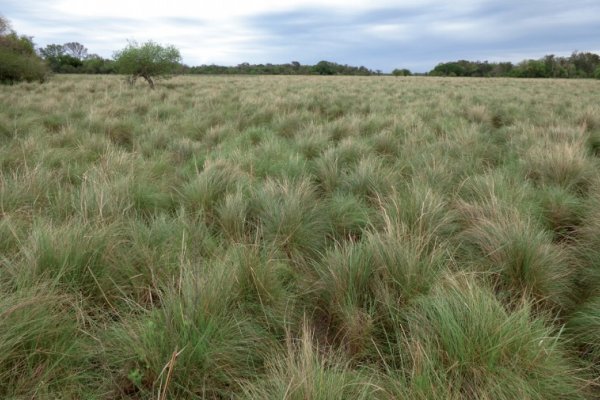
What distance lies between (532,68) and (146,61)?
6618cm

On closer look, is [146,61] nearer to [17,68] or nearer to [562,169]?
[17,68]

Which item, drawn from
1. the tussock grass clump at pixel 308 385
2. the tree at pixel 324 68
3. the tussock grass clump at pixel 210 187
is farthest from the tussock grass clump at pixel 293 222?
the tree at pixel 324 68

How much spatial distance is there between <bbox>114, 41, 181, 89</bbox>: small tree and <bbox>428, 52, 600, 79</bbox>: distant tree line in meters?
58.7

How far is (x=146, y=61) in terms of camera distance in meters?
24.5

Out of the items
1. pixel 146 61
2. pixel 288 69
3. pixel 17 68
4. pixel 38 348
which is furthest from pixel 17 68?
pixel 288 69

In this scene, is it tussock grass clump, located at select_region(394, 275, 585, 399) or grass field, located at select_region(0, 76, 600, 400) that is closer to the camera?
tussock grass clump, located at select_region(394, 275, 585, 399)

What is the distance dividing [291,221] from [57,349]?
1.72m

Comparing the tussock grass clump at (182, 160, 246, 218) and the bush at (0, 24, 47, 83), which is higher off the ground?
the bush at (0, 24, 47, 83)

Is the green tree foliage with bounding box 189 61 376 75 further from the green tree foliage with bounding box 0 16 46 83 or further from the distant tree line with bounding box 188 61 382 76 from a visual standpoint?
the green tree foliage with bounding box 0 16 46 83

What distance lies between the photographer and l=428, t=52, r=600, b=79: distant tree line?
2547 inches

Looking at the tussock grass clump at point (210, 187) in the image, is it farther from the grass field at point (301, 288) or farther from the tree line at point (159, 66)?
the tree line at point (159, 66)

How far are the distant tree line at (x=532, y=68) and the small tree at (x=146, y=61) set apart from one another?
193ft

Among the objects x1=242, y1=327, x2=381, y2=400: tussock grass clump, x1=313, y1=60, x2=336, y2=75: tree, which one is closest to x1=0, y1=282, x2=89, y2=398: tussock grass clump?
x1=242, y1=327, x2=381, y2=400: tussock grass clump

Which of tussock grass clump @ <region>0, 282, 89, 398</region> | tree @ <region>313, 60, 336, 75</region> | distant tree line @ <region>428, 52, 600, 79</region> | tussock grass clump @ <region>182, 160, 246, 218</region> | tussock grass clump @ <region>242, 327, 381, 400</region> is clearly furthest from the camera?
tree @ <region>313, 60, 336, 75</region>
